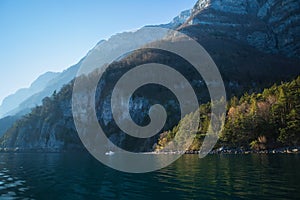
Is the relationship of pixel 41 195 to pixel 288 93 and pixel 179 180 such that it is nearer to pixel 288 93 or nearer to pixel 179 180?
pixel 179 180

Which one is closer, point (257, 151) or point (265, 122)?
point (257, 151)

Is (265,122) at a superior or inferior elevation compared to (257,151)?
superior

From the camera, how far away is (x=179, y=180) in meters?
40.5

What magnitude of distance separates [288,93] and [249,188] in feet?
254

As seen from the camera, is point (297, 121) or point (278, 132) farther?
point (278, 132)

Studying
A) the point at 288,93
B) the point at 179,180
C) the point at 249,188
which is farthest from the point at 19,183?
the point at 288,93

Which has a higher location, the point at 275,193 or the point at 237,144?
the point at 237,144

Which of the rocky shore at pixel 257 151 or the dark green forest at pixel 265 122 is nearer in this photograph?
the rocky shore at pixel 257 151

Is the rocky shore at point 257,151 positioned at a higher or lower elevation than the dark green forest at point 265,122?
lower

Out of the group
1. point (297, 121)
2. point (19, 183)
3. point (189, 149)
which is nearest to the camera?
point (19, 183)

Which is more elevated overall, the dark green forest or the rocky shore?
the dark green forest

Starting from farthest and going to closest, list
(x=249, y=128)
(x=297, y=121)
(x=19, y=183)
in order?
(x=249, y=128) → (x=297, y=121) → (x=19, y=183)

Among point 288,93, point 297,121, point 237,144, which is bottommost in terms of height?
point 237,144

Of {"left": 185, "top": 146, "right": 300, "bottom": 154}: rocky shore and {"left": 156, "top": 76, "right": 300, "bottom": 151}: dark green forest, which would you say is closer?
Answer: {"left": 185, "top": 146, "right": 300, "bottom": 154}: rocky shore
